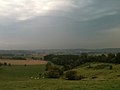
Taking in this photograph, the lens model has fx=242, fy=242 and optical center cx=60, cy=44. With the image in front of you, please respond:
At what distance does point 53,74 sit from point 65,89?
5635cm

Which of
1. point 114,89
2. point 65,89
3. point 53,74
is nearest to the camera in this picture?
point 114,89

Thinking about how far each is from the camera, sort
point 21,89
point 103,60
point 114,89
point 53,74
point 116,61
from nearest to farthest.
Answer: point 114,89
point 21,89
point 53,74
point 116,61
point 103,60

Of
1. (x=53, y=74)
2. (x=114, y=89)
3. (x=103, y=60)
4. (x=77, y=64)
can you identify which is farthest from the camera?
(x=77, y=64)

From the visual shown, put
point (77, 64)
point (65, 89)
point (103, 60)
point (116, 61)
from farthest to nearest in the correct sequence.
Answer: point (77, 64) → point (103, 60) → point (116, 61) → point (65, 89)

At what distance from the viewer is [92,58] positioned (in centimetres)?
13100

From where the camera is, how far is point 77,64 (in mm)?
130500

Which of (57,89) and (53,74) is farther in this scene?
(53,74)

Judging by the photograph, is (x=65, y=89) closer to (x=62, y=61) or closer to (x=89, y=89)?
(x=89, y=89)

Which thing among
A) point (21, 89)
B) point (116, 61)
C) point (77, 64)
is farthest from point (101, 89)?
point (77, 64)

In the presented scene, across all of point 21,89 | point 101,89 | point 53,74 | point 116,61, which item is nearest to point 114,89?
point 101,89

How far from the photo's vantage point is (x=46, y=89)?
33.9 m

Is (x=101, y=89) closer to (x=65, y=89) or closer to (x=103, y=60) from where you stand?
(x=65, y=89)

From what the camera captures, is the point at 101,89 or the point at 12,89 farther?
the point at 12,89

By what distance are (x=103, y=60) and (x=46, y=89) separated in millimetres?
91546
